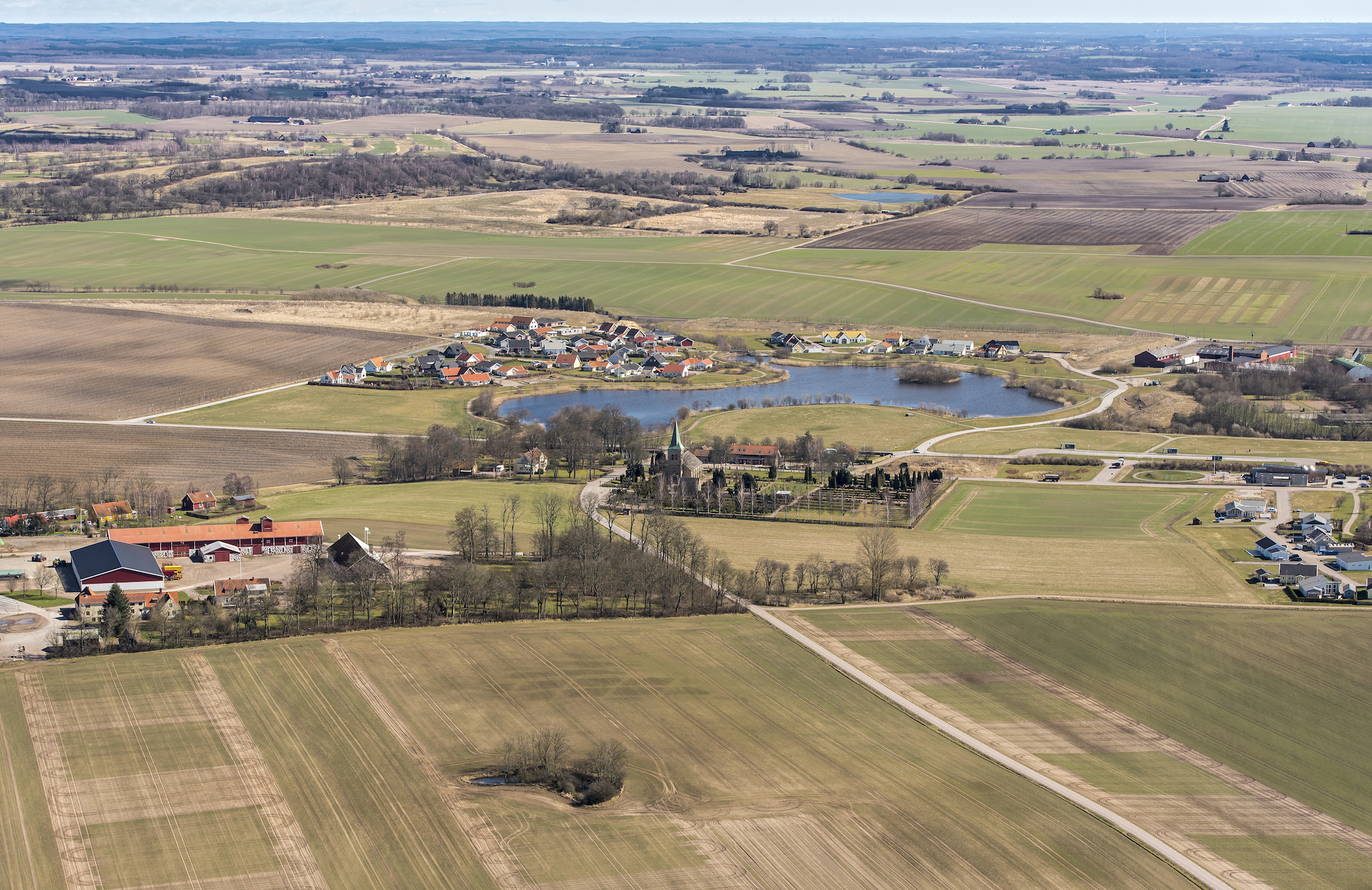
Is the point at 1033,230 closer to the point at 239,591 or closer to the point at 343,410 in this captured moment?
the point at 343,410

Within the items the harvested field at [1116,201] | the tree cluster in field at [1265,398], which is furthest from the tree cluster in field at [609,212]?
the tree cluster in field at [1265,398]

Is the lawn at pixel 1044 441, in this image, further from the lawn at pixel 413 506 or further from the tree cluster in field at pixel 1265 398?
the lawn at pixel 413 506

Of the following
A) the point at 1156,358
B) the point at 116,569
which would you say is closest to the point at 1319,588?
the point at 116,569

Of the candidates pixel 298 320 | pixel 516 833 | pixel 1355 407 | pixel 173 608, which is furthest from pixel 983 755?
pixel 298 320

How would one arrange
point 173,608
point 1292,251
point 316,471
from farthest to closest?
point 1292,251
point 316,471
point 173,608

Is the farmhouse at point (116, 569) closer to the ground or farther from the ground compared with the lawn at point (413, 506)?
farther from the ground

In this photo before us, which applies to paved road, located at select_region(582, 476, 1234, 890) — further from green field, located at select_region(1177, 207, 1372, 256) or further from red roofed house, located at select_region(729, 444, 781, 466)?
green field, located at select_region(1177, 207, 1372, 256)

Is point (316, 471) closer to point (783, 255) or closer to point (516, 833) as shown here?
point (516, 833)
